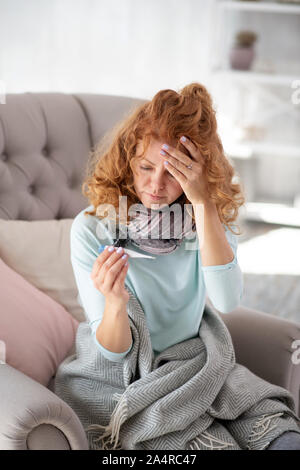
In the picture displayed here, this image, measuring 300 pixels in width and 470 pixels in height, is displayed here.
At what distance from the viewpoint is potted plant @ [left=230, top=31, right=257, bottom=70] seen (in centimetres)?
379

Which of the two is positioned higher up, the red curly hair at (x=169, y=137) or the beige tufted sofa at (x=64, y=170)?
the red curly hair at (x=169, y=137)

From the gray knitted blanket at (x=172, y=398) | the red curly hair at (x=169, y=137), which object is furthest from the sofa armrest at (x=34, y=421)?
the red curly hair at (x=169, y=137)

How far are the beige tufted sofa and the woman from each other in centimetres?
21

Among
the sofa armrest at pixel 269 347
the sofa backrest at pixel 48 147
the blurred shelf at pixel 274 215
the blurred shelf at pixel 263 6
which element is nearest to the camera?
the sofa armrest at pixel 269 347

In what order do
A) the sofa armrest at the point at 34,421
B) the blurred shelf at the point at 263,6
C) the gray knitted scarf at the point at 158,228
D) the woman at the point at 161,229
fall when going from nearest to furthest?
the sofa armrest at the point at 34,421
the woman at the point at 161,229
the gray knitted scarf at the point at 158,228
the blurred shelf at the point at 263,6

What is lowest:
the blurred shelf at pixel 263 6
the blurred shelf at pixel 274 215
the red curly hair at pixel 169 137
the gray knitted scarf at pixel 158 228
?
the blurred shelf at pixel 274 215

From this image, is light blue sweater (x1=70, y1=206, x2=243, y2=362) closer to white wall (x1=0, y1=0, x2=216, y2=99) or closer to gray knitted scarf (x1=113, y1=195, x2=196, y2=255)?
gray knitted scarf (x1=113, y1=195, x2=196, y2=255)

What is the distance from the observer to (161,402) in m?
1.11

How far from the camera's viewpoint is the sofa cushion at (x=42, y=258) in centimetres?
149

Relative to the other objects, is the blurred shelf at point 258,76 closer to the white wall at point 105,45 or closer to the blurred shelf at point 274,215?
the white wall at point 105,45

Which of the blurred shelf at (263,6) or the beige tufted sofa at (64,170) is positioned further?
the blurred shelf at (263,6)

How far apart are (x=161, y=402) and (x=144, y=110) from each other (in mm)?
553

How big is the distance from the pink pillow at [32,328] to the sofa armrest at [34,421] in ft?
0.84
